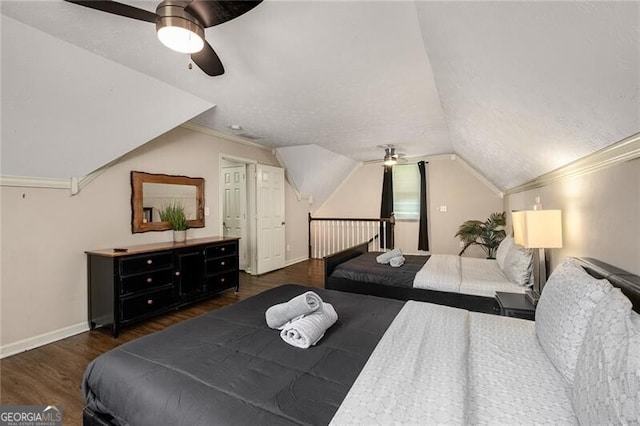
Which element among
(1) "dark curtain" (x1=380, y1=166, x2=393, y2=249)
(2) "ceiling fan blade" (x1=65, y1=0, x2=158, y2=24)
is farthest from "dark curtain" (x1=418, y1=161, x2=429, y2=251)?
(2) "ceiling fan blade" (x1=65, y1=0, x2=158, y2=24)

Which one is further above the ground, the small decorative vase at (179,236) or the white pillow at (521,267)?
the small decorative vase at (179,236)

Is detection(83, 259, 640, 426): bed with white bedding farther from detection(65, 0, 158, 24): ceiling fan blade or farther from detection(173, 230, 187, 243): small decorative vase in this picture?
detection(173, 230, 187, 243): small decorative vase

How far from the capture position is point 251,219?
510 centimetres

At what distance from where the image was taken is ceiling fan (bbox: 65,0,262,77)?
1304mm

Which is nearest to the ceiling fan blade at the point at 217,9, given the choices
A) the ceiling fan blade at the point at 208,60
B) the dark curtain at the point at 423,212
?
the ceiling fan blade at the point at 208,60

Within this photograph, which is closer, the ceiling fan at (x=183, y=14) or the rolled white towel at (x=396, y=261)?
the ceiling fan at (x=183, y=14)

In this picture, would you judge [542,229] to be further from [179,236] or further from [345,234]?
[345,234]

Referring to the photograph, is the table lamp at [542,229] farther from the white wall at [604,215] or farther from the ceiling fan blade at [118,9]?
the ceiling fan blade at [118,9]

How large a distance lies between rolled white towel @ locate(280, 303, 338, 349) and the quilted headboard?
129cm

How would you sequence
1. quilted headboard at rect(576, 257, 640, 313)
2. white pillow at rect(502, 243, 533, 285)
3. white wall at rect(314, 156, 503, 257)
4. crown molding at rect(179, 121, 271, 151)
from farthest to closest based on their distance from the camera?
white wall at rect(314, 156, 503, 257) < crown molding at rect(179, 121, 271, 151) < white pillow at rect(502, 243, 533, 285) < quilted headboard at rect(576, 257, 640, 313)

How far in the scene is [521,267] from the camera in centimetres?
257

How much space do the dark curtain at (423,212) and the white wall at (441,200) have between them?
101 millimetres

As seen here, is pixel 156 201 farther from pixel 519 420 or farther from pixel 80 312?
pixel 519 420

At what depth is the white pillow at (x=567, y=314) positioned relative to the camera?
41.8 inches
